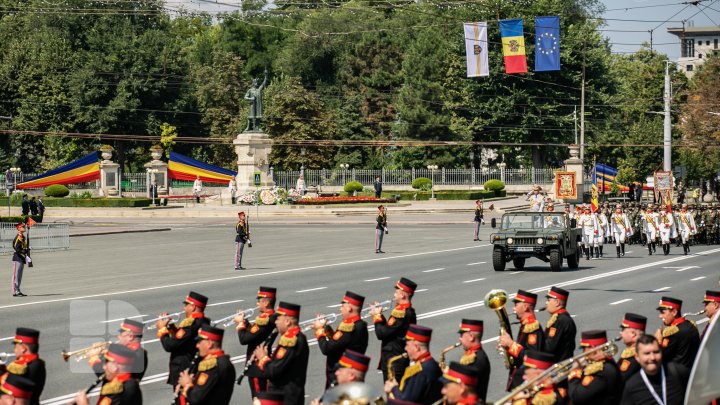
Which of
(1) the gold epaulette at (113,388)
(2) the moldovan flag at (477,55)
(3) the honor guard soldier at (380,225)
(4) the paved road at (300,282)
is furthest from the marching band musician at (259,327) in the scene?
(2) the moldovan flag at (477,55)

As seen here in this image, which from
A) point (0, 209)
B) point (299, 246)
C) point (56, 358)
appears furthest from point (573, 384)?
point (0, 209)

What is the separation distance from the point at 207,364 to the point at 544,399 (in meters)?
2.96

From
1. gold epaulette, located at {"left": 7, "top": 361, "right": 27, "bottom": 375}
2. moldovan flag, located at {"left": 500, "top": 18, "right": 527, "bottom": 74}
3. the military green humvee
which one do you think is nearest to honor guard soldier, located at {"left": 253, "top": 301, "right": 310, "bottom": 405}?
gold epaulette, located at {"left": 7, "top": 361, "right": 27, "bottom": 375}

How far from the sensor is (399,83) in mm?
102188

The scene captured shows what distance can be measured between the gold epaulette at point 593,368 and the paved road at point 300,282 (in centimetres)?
436

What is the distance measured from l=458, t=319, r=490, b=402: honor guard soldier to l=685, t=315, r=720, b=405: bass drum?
2.36 meters

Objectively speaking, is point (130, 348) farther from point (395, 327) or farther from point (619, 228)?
point (619, 228)

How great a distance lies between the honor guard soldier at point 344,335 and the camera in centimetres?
1198

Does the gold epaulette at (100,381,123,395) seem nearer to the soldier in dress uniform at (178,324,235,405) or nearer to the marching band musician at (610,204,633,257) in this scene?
the soldier in dress uniform at (178,324,235,405)

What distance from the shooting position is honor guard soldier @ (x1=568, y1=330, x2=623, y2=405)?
32.2ft

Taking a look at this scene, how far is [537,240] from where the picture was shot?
104 feet

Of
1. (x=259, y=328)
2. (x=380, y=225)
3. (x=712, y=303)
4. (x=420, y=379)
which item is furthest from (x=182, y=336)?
(x=380, y=225)

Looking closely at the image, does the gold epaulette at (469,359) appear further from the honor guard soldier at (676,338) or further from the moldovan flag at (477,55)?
the moldovan flag at (477,55)

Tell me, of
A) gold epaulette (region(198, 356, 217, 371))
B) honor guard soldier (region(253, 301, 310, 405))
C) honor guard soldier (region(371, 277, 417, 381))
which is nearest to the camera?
gold epaulette (region(198, 356, 217, 371))
